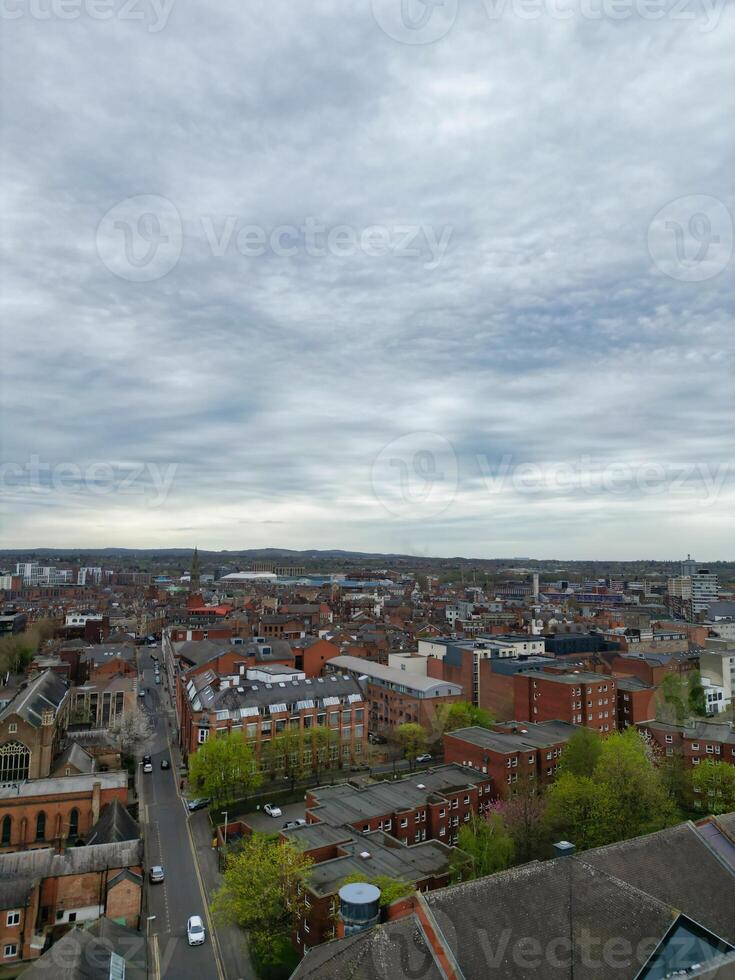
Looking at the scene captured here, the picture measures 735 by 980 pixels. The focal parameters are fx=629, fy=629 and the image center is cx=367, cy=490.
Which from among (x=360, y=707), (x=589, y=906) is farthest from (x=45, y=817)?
(x=589, y=906)

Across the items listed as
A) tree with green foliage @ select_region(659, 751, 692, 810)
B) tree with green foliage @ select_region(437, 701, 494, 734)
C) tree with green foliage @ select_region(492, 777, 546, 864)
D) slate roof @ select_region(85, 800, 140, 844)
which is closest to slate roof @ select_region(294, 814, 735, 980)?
tree with green foliage @ select_region(492, 777, 546, 864)

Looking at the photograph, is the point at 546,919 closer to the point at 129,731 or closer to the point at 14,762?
the point at 14,762

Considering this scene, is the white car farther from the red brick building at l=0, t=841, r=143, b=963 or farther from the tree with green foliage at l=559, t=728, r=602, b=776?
the tree with green foliage at l=559, t=728, r=602, b=776

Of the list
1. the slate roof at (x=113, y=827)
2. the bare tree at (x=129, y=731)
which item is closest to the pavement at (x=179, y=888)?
the bare tree at (x=129, y=731)

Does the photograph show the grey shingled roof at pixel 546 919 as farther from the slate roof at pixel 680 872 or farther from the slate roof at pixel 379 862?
the slate roof at pixel 379 862

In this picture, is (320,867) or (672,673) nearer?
(320,867)

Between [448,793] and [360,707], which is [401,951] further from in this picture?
[360,707]
